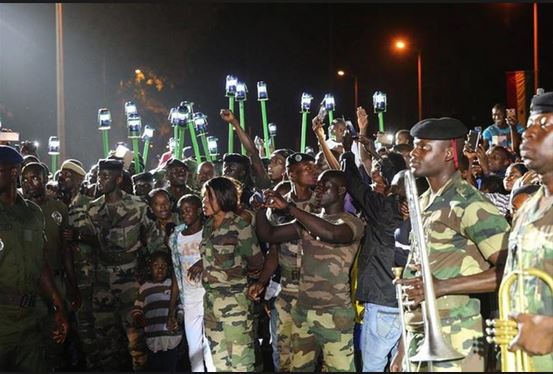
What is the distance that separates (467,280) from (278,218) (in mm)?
4046

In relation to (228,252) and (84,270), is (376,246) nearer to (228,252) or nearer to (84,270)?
(228,252)

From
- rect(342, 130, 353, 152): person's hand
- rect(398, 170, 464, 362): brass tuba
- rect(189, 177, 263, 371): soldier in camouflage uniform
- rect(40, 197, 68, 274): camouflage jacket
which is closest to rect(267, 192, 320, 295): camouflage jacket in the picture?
rect(189, 177, 263, 371): soldier in camouflage uniform

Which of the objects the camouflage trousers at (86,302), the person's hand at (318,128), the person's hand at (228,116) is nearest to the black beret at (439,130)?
the person's hand at (318,128)

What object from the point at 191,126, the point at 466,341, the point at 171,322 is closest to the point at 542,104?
the point at 466,341

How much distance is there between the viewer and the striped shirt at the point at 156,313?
31.8ft

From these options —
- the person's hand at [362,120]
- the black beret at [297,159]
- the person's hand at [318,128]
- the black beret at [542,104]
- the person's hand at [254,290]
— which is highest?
the person's hand at [362,120]

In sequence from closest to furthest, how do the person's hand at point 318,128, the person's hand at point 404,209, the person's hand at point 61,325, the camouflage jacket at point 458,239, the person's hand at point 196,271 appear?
the camouflage jacket at point 458,239 → the person's hand at point 61,325 → the person's hand at point 404,209 → the person's hand at point 196,271 → the person's hand at point 318,128

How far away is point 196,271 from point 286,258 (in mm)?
887

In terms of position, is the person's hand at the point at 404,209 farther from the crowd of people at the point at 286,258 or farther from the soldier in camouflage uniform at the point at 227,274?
the soldier in camouflage uniform at the point at 227,274

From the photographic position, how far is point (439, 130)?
580 cm

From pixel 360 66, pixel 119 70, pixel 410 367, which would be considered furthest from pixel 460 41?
pixel 410 367

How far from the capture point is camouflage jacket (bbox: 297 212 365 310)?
800cm

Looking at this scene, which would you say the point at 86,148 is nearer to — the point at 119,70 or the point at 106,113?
the point at 119,70

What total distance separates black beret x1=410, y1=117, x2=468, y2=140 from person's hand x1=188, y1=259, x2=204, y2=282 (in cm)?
360
